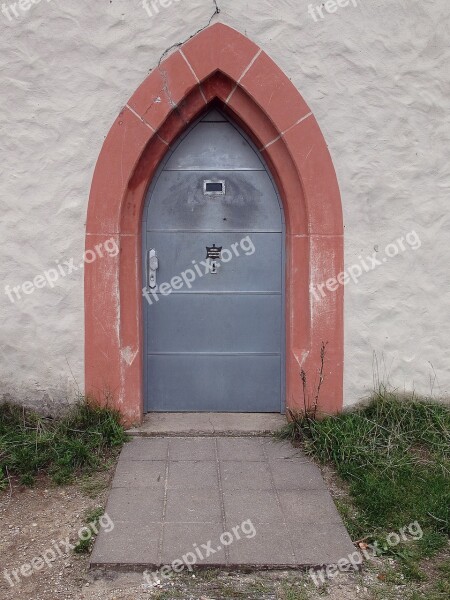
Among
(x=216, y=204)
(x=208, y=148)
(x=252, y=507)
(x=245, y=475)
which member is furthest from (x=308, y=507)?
(x=208, y=148)

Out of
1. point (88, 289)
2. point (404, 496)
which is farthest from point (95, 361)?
point (404, 496)

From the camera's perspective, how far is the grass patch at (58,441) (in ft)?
13.4

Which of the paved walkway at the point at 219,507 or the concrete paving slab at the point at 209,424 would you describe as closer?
the paved walkway at the point at 219,507

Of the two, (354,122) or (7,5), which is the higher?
(7,5)

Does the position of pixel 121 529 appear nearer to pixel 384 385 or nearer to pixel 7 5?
pixel 384 385

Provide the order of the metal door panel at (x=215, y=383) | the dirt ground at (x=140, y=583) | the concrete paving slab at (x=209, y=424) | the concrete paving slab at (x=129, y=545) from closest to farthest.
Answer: the dirt ground at (x=140, y=583) < the concrete paving slab at (x=129, y=545) < the concrete paving slab at (x=209, y=424) < the metal door panel at (x=215, y=383)

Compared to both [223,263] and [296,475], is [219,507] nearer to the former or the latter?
[296,475]

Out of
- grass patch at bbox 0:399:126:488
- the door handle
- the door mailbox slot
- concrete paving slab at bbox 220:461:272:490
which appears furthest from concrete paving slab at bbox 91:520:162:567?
the door mailbox slot

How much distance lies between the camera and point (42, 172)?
4539 mm

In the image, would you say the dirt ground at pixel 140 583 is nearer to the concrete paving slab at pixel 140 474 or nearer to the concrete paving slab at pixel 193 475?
the concrete paving slab at pixel 140 474

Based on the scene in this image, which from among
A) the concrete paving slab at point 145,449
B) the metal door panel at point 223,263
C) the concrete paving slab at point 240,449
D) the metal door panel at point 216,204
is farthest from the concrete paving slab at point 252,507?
the metal door panel at point 216,204

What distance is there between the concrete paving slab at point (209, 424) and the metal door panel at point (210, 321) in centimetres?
48

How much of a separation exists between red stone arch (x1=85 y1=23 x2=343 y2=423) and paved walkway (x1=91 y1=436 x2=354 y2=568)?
1.90ft

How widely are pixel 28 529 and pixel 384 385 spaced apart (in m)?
2.54
